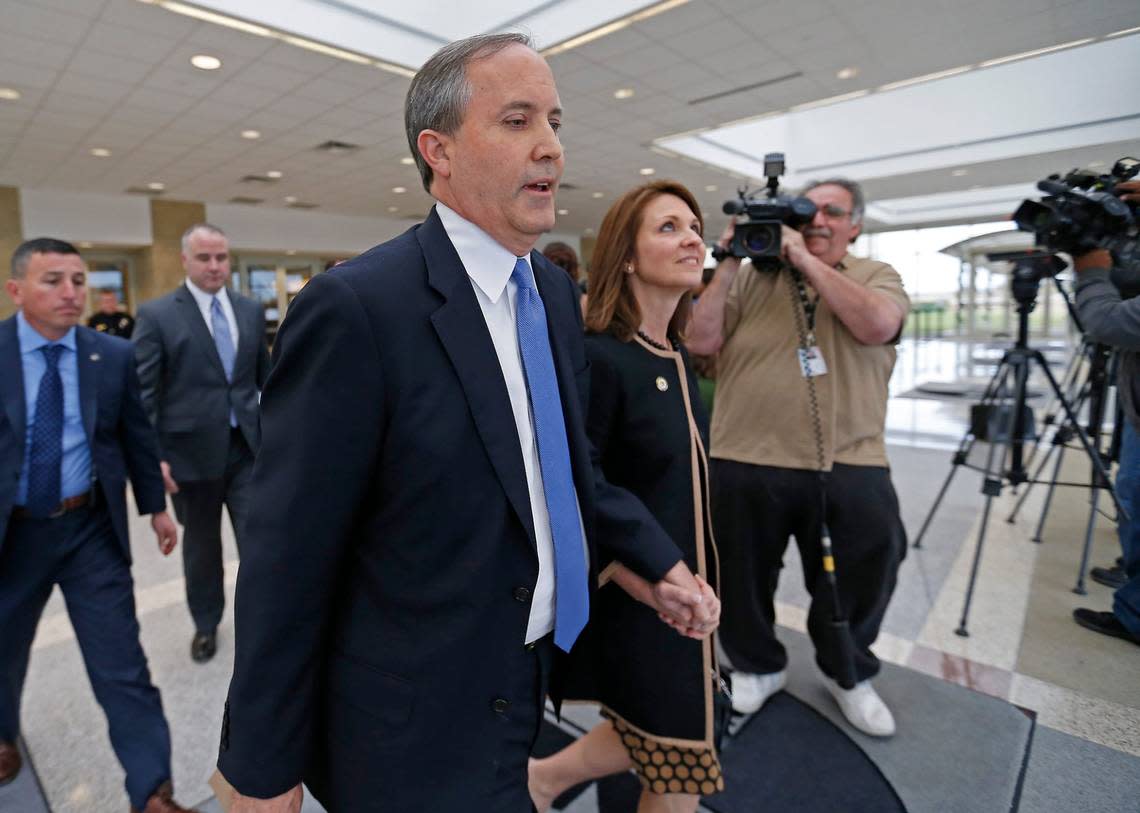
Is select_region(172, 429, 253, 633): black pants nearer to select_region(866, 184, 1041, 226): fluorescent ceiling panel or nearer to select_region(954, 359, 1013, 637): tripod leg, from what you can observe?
select_region(866, 184, 1041, 226): fluorescent ceiling panel

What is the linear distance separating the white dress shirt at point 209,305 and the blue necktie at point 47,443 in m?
0.86

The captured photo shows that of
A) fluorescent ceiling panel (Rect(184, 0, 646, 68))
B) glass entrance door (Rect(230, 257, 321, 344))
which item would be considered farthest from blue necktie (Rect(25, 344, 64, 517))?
glass entrance door (Rect(230, 257, 321, 344))

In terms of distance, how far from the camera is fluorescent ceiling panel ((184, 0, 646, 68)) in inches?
195

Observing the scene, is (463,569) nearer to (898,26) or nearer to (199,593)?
(199,593)

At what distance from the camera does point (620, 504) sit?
1.12 meters

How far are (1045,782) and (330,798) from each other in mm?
1680

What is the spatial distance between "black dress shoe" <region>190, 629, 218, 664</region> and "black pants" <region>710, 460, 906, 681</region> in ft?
6.68

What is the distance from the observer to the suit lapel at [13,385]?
1.70 meters

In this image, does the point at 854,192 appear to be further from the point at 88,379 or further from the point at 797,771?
the point at 88,379

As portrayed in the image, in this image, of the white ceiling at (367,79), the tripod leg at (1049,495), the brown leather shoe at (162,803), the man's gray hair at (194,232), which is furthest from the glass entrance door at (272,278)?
the tripod leg at (1049,495)

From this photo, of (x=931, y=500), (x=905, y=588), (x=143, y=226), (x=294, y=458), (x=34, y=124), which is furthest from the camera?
(x=143, y=226)

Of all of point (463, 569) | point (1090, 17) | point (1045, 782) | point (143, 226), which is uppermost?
point (143, 226)

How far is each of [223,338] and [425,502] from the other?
2.34 m

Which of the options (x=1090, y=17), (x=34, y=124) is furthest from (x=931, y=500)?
(x=34, y=124)
